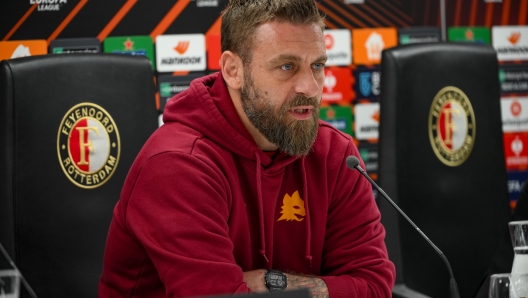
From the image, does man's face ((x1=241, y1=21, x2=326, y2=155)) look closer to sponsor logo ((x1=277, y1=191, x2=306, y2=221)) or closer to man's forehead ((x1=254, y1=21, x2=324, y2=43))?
man's forehead ((x1=254, y1=21, x2=324, y2=43))

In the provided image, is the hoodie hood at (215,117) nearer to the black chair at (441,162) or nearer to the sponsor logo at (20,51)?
the black chair at (441,162)

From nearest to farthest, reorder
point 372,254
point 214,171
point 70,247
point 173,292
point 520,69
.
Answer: point 173,292 → point 214,171 → point 372,254 → point 70,247 → point 520,69

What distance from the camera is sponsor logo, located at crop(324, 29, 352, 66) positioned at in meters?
2.94

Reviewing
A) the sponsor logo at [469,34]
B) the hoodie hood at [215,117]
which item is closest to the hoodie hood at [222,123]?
the hoodie hood at [215,117]

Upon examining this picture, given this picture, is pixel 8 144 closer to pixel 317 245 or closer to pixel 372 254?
pixel 317 245

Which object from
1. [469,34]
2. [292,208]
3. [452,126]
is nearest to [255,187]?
[292,208]

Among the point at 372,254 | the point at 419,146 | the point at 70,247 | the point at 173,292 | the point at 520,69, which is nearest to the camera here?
the point at 173,292

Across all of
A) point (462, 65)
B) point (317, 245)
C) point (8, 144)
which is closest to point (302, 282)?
point (317, 245)

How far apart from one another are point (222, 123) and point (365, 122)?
4.13 ft

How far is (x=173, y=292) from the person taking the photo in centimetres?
163

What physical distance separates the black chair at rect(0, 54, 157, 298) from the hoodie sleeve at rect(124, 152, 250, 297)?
1.32 ft

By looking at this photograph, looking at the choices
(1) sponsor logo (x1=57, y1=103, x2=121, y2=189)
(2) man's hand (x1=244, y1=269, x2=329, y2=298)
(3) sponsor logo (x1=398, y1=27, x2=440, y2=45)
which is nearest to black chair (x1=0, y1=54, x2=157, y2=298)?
(1) sponsor logo (x1=57, y1=103, x2=121, y2=189)

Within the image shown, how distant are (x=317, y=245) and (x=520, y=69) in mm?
1699

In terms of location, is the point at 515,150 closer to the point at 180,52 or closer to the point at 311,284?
the point at 180,52
